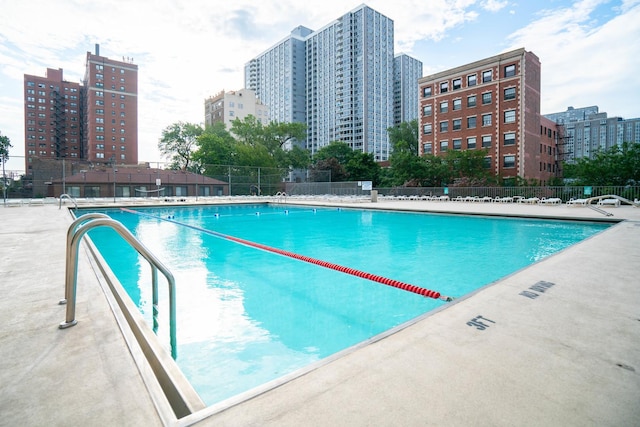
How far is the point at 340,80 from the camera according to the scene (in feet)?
384

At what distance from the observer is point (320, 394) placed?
6.21 ft

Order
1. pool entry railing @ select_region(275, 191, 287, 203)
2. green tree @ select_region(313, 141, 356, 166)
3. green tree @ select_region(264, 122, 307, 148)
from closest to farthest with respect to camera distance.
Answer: pool entry railing @ select_region(275, 191, 287, 203) → green tree @ select_region(264, 122, 307, 148) → green tree @ select_region(313, 141, 356, 166)

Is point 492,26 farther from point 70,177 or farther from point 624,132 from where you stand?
point 624,132

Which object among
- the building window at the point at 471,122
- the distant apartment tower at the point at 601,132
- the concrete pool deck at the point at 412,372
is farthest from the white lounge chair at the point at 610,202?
the distant apartment tower at the point at 601,132

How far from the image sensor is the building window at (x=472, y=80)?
39562 millimetres

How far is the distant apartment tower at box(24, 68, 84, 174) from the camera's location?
91500 mm

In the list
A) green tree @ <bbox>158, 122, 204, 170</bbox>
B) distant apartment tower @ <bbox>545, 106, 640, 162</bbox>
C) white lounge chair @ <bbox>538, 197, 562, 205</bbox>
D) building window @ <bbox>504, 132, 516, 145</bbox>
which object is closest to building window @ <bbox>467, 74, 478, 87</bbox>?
building window @ <bbox>504, 132, 516, 145</bbox>

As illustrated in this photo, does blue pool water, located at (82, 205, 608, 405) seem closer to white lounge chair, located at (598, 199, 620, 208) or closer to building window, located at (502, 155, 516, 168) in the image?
white lounge chair, located at (598, 199, 620, 208)

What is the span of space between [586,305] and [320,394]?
10.9 feet

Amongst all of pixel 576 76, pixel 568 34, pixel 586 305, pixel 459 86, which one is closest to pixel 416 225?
pixel 586 305

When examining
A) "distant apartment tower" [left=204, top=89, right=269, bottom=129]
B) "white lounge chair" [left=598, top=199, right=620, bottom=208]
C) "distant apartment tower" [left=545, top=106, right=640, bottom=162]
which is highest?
"distant apartment tower" [left=204, top=89, right=269, bottom=129]

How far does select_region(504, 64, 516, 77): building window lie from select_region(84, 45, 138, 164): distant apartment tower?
8147cm

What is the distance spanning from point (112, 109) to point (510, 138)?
287ft

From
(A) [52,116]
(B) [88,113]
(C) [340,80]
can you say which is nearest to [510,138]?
(C) [340,80]
